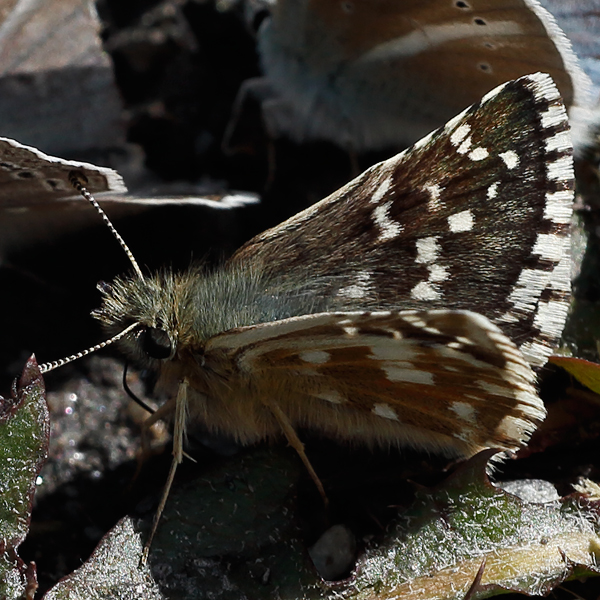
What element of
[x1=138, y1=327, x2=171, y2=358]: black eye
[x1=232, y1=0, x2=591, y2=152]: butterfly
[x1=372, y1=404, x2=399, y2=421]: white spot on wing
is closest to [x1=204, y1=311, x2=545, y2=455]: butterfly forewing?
[x1=372, y1=404, x2=399, y2=421]: white spot on wing

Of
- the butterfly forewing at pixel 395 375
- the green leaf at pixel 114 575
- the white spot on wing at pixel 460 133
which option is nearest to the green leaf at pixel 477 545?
the butterfly forewing at pixel 395 375

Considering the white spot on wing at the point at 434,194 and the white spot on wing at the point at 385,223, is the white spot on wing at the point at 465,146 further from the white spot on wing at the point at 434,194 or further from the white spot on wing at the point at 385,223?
the white spot on wing at the point at 385,223

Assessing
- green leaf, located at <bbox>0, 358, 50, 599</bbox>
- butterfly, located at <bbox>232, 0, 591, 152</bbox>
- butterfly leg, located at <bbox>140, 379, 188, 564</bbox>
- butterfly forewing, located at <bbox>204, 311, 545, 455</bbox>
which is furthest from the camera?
butterfly, located at <bbox>232, 0, 591, 152</bbox>

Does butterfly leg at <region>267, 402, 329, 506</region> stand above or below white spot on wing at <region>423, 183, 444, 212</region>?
below

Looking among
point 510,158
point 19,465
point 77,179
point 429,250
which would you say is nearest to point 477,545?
point 429,250

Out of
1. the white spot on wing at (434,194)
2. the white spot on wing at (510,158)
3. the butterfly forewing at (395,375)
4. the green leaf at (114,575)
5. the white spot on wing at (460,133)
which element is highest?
the white spot on wing at (460,133)

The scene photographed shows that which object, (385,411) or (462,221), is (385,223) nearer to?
(462,221)

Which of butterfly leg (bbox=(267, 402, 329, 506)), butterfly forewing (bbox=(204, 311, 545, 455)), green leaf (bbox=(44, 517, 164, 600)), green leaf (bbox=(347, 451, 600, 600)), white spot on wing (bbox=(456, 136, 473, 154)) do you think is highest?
white spot on wing (bbox=(456, 136, 473, 154))

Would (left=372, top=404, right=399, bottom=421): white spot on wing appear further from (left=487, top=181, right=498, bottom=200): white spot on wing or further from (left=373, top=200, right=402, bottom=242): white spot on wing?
(left=487, top=181, right=498, bottom=200): white spot on wing

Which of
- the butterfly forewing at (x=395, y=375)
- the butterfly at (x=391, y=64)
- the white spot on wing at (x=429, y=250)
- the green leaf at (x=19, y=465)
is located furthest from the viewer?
the butterfly at (x=391, y=64)
